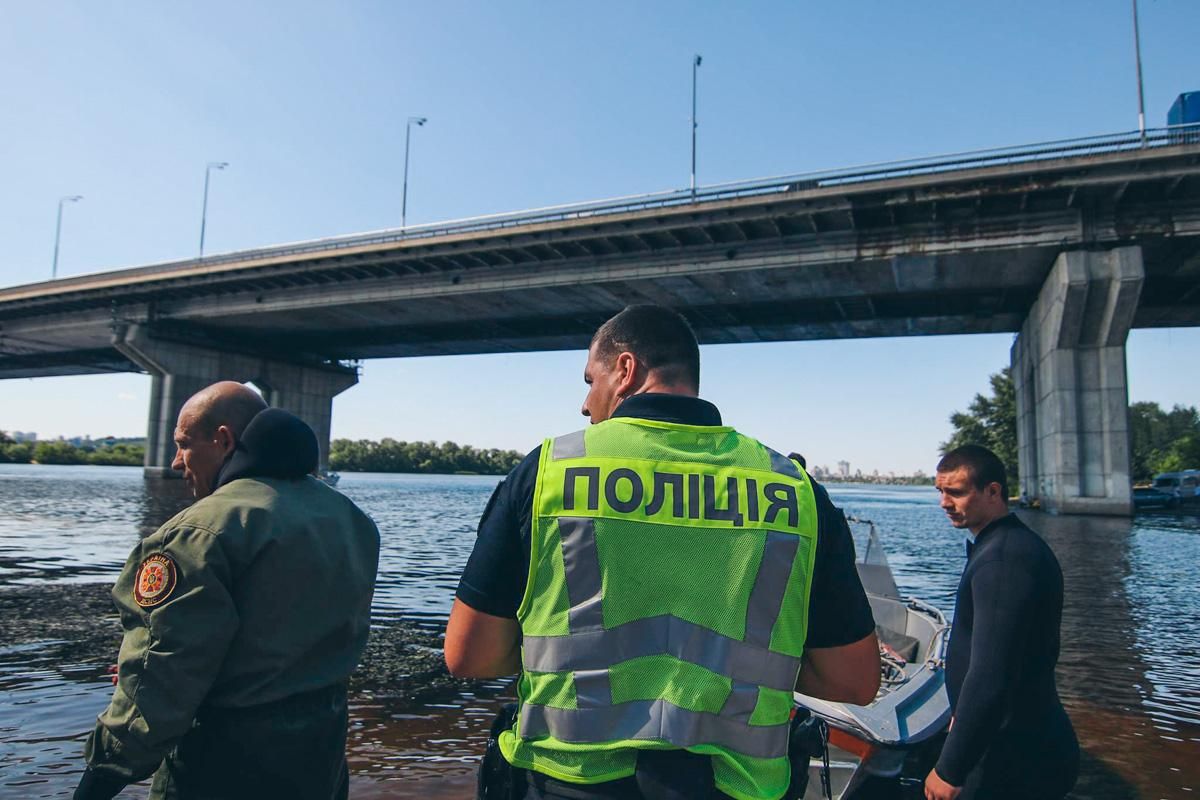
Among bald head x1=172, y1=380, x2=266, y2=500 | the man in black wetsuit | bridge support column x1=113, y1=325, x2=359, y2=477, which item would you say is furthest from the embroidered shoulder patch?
bridge support column x1=113, y1=325, x2=359, y2=477

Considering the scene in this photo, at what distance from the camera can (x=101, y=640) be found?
10.3 m

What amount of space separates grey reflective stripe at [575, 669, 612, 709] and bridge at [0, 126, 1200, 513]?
116 feet

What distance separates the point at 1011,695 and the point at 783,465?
209 centimetres

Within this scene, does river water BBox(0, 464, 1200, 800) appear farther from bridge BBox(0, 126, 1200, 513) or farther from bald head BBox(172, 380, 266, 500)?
bridge BBox(0, 126, 1200, 513)

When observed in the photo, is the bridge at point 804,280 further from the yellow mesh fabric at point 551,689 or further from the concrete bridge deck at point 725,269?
the yellow mesh fabric at point 551,689

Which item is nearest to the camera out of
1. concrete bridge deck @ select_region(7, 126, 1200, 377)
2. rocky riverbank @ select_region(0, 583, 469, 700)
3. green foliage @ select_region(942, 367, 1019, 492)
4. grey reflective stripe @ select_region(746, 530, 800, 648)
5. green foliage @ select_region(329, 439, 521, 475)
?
grey reflective stripe @ select_region(746, 530, 800, 648)

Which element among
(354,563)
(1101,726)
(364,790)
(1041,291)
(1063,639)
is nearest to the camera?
(354,563)

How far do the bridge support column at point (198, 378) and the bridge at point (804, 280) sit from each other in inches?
9.4

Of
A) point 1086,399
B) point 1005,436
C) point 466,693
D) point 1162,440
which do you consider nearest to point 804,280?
point 1086,399

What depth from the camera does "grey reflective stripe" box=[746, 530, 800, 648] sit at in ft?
6.88

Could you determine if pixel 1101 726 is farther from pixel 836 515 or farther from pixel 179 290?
pixel 179 290

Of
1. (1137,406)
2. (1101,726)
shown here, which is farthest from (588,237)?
(1137,406)

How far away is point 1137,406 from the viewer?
6196 inches

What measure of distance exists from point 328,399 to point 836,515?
3022 inches
